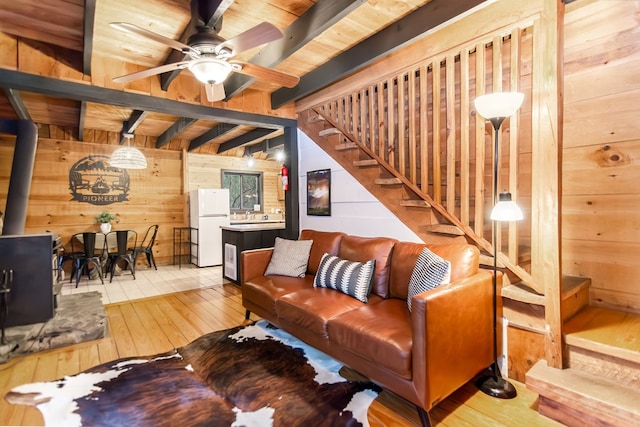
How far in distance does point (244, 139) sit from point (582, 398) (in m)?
5.93

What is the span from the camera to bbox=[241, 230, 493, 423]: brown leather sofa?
1685 mm

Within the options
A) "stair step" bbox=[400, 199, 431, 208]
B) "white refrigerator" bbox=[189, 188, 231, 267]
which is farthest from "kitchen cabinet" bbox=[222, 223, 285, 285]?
"stair step" bbox=[400, 199, 431, 208]

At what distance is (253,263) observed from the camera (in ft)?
10.8

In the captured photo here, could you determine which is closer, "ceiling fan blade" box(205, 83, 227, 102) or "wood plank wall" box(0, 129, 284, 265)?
"ceiling fan blade" box(205, 83, 227, 102)

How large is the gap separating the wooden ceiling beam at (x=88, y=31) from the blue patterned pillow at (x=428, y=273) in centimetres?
264

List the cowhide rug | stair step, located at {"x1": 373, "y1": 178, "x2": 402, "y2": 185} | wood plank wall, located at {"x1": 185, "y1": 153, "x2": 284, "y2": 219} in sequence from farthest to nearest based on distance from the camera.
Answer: wood plank wall, located at {"x1": 185, "y1": 153, "x2": 284, "y2": 219}
stair step, located at {"x1": 373, "y1": 178, "x2": 402, "y2": 185}
the cowhide rug

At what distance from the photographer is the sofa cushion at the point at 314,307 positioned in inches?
88.8

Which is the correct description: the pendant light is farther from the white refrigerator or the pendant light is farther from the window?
the window

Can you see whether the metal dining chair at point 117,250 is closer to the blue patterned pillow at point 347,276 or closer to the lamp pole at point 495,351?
the blue patterned pillow at point 347,276

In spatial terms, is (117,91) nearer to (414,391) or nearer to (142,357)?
(142,357)

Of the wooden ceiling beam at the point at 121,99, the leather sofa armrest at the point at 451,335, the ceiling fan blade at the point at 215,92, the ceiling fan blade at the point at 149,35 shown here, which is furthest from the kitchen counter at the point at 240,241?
the leather sofa armrest at the point at 451,335

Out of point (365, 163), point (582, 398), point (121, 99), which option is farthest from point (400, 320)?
point (121, 99)

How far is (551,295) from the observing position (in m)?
1.96

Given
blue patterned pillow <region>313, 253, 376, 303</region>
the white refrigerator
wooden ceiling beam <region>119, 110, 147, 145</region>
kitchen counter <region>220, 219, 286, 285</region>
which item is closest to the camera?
blue patterned pillow <region>313, 253, 376, 303</region>
